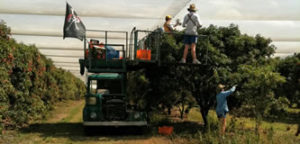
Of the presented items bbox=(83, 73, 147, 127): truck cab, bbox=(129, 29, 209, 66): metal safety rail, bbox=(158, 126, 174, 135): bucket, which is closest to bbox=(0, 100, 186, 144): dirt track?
bbox=(158, 126, 174, 135): bucket

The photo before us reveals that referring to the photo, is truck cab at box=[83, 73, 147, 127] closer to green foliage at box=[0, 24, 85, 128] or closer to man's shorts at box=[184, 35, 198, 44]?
green foliage at box=[0, 24, 85, 128]

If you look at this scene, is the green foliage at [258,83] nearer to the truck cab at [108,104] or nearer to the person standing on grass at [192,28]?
the person standing on grass at [192,28]

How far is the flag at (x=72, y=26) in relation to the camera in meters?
12.3

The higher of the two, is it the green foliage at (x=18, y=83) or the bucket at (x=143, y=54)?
the bucket at (x=143, y=54)

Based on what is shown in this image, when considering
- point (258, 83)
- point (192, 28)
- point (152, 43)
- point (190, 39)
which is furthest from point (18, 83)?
point (258, 83)

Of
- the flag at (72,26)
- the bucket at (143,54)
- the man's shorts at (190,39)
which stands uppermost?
the flag at (72,26)

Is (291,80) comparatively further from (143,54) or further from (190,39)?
(143,54)

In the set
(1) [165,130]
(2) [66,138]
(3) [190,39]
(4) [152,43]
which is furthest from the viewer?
(4) [152,43]

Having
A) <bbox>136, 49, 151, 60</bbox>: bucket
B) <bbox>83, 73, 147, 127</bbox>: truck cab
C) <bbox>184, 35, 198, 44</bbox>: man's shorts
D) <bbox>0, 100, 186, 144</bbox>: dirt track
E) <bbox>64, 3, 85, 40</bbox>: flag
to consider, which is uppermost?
<bbox>64, 3, 85, 40</bbox>: flag

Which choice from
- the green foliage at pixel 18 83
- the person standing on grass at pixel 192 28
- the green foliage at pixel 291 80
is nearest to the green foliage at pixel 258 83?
the person standing on grass at pixel 192 28

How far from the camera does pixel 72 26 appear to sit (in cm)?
1241

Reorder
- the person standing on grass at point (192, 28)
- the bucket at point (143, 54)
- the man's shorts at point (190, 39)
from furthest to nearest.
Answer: the bucket at point (143, 54)
the man's shorts at point (190, 39)
the person standing on grass at point (192, 28)

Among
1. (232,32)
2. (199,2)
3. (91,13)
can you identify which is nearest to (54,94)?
(91,13)

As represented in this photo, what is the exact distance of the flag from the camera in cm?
1229
